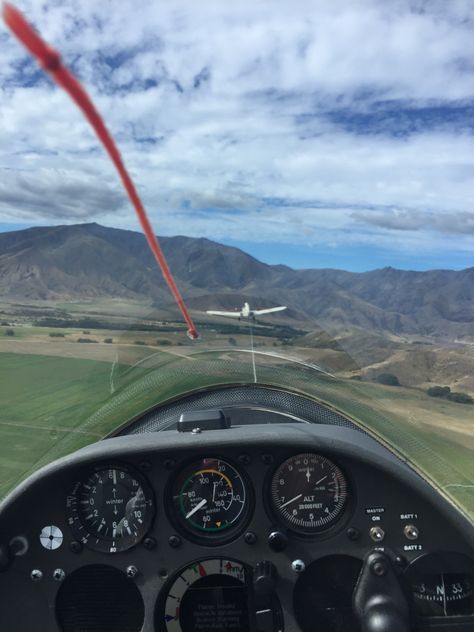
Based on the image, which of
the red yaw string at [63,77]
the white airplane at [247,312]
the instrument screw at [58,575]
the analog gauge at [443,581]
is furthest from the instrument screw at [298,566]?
the red yaw string at [63,77]

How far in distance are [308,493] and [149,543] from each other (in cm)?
94

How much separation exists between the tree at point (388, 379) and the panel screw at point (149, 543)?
315 cm

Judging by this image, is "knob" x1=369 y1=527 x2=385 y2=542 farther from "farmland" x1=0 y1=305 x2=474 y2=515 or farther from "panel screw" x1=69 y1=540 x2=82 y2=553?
"panel screw" x1=69 y1=540 x2=82 y2=553

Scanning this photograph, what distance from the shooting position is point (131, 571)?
333 cm

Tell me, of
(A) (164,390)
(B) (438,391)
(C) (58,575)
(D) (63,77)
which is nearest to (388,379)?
(B) (438,391)

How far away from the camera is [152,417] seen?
411 cm

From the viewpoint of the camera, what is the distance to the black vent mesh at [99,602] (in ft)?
11.1

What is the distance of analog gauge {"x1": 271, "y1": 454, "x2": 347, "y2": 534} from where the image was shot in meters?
3.38

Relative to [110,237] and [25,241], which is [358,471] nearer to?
[110,237]

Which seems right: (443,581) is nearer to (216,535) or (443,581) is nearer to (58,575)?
(216,535)

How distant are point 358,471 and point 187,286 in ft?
6.22

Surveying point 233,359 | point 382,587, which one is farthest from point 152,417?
point 382,587

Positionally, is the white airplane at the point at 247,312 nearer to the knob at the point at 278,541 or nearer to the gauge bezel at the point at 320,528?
the gauge bezel at the point at 320,528

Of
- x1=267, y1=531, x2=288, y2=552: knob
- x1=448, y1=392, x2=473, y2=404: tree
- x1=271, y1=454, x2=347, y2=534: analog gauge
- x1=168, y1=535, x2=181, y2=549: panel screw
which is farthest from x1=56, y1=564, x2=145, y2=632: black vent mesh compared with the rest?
x1=448, y1=392, x2=473, y2=404: tree
